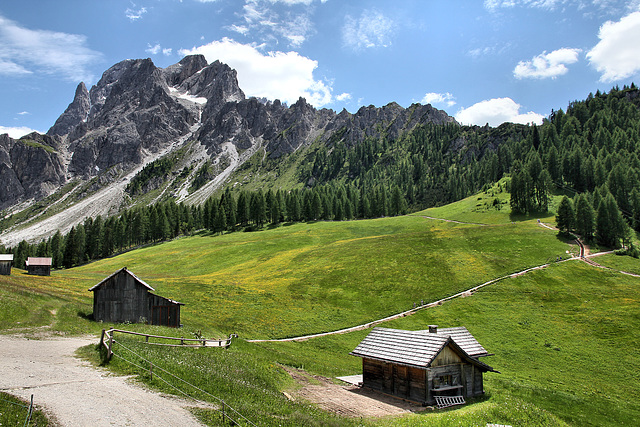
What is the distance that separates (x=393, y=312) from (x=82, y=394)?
4408 centimetres

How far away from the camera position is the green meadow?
2198 cm

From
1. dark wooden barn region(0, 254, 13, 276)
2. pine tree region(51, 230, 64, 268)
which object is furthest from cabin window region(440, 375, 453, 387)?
pine tree region(51, 230, 64, 268)

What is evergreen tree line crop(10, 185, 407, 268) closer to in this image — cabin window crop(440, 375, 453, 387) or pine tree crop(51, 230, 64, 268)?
pine tree crop(51, 230, 64, 268)

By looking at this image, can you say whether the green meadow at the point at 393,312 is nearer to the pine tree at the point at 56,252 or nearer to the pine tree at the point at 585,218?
the pine tree at the point at 585,218

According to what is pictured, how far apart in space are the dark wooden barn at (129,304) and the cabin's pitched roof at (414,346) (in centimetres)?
2270

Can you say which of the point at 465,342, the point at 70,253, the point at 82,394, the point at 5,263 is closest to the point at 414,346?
the point at 465,342

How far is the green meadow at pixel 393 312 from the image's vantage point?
22.0 m

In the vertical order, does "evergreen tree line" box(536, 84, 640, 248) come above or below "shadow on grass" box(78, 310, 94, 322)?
above

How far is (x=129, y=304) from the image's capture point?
3944cm

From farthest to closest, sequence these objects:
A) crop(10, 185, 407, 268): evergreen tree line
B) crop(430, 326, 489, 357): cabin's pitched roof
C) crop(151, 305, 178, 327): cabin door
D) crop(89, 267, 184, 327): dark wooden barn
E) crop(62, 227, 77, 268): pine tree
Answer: crop(10, 185, 407, 268): evergreen tree line < crop(62, 227, 77, 268): pine tree < crop(151, 305, 178, 327): cabin door < crop(89, 267, 184, 327): dark wooden barn < crop(430, 326, 489, 357): cabin's pitched roof

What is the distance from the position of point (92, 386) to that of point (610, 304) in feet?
200

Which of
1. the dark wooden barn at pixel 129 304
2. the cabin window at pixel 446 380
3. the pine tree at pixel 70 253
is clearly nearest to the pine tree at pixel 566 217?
the cabin window at pixel 446 380

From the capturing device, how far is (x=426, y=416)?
71.9 ft

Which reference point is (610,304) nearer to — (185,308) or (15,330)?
(185,308)
